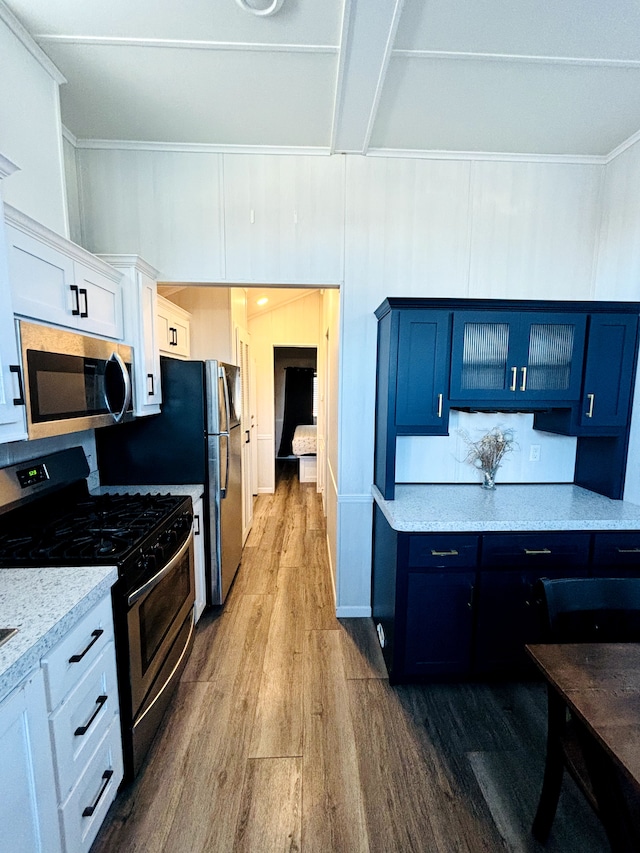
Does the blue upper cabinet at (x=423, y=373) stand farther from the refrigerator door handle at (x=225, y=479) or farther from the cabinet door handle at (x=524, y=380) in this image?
the refrigerator door handle at (x=225, y=479)

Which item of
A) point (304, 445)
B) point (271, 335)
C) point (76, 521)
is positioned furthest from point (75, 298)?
point (304, 445)

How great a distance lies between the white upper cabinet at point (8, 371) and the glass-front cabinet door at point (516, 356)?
6.20 ft

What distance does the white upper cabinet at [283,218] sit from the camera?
7.34 ft

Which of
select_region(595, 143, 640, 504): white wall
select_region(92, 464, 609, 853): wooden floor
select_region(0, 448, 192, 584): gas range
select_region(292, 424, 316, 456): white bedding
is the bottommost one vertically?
select_region(92, 464, 609, 853): wooden floor

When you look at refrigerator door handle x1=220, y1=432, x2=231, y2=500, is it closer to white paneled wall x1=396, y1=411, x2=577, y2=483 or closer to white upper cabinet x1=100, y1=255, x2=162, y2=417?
white upper cabinet x1=100, y1=255, x2=162, y2=417

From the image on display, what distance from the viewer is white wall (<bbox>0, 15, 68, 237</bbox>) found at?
146cm

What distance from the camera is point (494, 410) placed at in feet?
7.67

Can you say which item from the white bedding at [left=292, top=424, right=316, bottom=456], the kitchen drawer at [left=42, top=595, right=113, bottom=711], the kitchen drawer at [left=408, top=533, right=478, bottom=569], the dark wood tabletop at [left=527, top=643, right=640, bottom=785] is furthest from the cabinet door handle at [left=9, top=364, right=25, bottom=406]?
the white bedding at [left=292, top=424, right=316, bottom=456]

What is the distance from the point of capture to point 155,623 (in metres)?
1.62

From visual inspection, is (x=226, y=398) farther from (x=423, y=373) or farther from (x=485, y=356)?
(x=485, y=356)

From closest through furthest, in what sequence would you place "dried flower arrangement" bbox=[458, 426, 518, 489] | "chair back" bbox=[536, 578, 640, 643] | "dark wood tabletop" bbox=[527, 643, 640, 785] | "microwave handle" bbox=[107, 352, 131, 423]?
"dark wood tabletop" bbox=[527, 643, 640, 785], "chair back" bbox=[536, 578, 640, 643], "microwave handle" bbox=[107, 352, 131, 423], "dried flower arrangement" bbox=[458, 426, 518, 489]

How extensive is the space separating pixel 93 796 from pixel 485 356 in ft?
8.02

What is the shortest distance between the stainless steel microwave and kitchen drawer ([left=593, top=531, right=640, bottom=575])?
2.47 meters

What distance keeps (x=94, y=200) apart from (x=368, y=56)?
170 cm
